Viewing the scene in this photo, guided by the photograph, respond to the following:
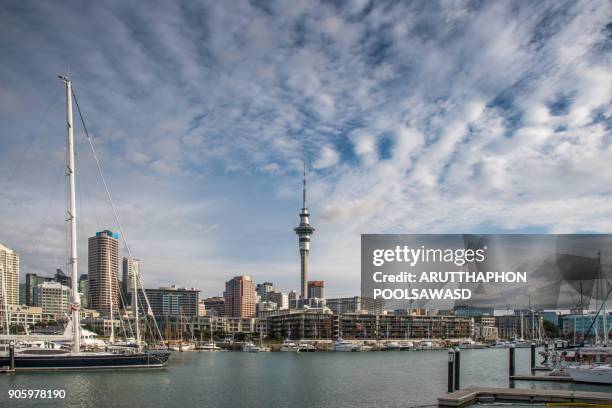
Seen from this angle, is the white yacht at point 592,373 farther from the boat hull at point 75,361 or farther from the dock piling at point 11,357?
Result: the dock piling at point 11,357

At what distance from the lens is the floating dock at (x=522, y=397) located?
3894 cm

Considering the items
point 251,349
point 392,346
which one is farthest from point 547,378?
point 392,346

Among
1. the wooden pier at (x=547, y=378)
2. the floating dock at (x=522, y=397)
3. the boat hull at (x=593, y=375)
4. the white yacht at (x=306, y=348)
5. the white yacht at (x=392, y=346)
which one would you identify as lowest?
the white yacht at (x=392, y=346)

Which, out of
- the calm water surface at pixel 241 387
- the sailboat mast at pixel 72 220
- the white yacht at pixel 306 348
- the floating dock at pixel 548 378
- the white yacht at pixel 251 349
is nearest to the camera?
the calm water surface at pixel 241 387

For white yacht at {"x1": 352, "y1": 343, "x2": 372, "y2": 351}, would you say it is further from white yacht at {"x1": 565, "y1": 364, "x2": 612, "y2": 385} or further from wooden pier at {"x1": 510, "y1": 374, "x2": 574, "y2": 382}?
white yacht at {"x1": 565, "y1": 364, "x2": 612, "y2": 385}

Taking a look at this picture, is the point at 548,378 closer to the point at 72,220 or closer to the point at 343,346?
the point at 72,220

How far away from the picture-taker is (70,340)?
226 feet

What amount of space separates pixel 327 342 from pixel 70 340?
117 metres

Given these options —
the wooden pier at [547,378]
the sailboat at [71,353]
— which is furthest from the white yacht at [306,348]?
the wooden pier at [547,378]

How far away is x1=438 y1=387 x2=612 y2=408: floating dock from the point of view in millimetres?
38938

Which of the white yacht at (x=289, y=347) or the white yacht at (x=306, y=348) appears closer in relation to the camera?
the white yacht at (x=306, y=348)

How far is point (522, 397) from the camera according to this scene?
41.1 m

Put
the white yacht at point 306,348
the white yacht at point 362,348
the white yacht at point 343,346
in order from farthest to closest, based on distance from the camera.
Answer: the white yacht at point 362,348
the white yacht at point 343,346
the white yacht at point 306,348

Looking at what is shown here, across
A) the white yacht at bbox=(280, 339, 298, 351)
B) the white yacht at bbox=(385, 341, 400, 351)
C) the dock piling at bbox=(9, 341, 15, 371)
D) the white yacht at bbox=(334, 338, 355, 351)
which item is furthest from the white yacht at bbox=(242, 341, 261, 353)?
the dock piling at bbox=(9, 341, 15, 371)
